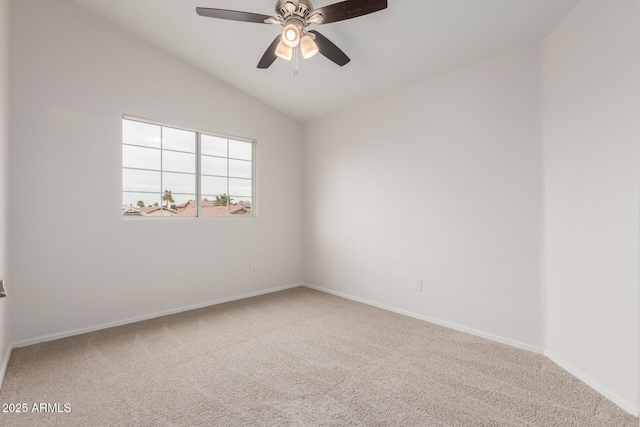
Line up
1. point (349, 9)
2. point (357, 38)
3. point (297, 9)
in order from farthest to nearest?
point (357, 38), point (297, 9), point (349, 9)

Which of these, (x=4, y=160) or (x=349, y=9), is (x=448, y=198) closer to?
(x=349, y=9)

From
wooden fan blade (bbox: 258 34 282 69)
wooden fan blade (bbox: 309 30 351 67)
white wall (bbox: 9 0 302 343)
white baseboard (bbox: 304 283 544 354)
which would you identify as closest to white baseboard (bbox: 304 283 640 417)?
white baseboard (bbox: 304 283 544 354)

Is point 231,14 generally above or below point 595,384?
above

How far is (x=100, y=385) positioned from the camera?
78.4 inches

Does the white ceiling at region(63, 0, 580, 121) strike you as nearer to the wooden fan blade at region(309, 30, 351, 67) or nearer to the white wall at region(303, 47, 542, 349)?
the white wall at region(303, 47, 542, 349)

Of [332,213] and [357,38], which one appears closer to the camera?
[357,38]

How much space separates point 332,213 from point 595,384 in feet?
9.85

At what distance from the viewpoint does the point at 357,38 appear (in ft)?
8.89

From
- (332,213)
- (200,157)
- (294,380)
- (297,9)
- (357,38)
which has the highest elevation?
(357,38)

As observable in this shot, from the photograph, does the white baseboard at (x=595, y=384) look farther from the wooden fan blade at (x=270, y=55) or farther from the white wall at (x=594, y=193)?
the wooden fan blade at (x=270, y=55)

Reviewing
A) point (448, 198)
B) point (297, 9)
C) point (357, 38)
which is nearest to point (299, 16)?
point (297, 9)

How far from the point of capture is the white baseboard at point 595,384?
1.73 metres

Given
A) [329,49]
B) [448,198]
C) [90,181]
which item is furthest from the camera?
[448,198]

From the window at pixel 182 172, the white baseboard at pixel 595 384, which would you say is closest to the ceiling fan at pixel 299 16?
the window at pixel 182 172
